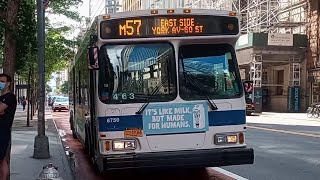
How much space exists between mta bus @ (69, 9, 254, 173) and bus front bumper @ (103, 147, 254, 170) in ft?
0.05

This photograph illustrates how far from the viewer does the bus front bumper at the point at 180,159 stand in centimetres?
817

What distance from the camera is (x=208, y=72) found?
28.3 feet

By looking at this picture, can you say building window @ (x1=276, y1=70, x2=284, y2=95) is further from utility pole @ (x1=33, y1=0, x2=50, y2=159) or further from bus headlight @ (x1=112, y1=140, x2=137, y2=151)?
bus headlight @ (x1=112, y1=140, x2=137, y2=151)

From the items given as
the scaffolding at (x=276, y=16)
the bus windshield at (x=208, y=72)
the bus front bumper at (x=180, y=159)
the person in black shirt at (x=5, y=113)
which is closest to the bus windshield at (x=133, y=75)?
the bus windshield at (x=208, y=72)

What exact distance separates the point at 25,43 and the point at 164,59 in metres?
7.10

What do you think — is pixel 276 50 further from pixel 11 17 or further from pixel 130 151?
pixel 130 151

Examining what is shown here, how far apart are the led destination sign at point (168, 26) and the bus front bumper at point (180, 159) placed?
77.1 inches

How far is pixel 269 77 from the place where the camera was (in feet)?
171

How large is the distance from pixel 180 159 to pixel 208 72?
1524mm

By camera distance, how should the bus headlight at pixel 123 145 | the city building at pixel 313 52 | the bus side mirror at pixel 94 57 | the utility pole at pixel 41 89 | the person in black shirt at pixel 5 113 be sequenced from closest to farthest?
the person in black shirt at pixel 5 113, the bus side mirror at pixel 94 57, the bus headlight at pixel 123 145, the utility pole at pixel 41 89, the city building at pixel 313 52

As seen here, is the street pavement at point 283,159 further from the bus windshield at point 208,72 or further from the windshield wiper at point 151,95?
the windshield wiper at point 151,95

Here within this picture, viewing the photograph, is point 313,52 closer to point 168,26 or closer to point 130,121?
point 168,26

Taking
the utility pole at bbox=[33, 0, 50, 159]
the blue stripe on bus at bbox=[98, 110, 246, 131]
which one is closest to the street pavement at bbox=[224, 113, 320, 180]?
the blue stripe on bus at bbox=[98, 110, 246, 131]

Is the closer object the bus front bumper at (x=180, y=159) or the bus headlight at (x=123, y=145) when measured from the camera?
the bus front bumper at (x=180, y=159)
